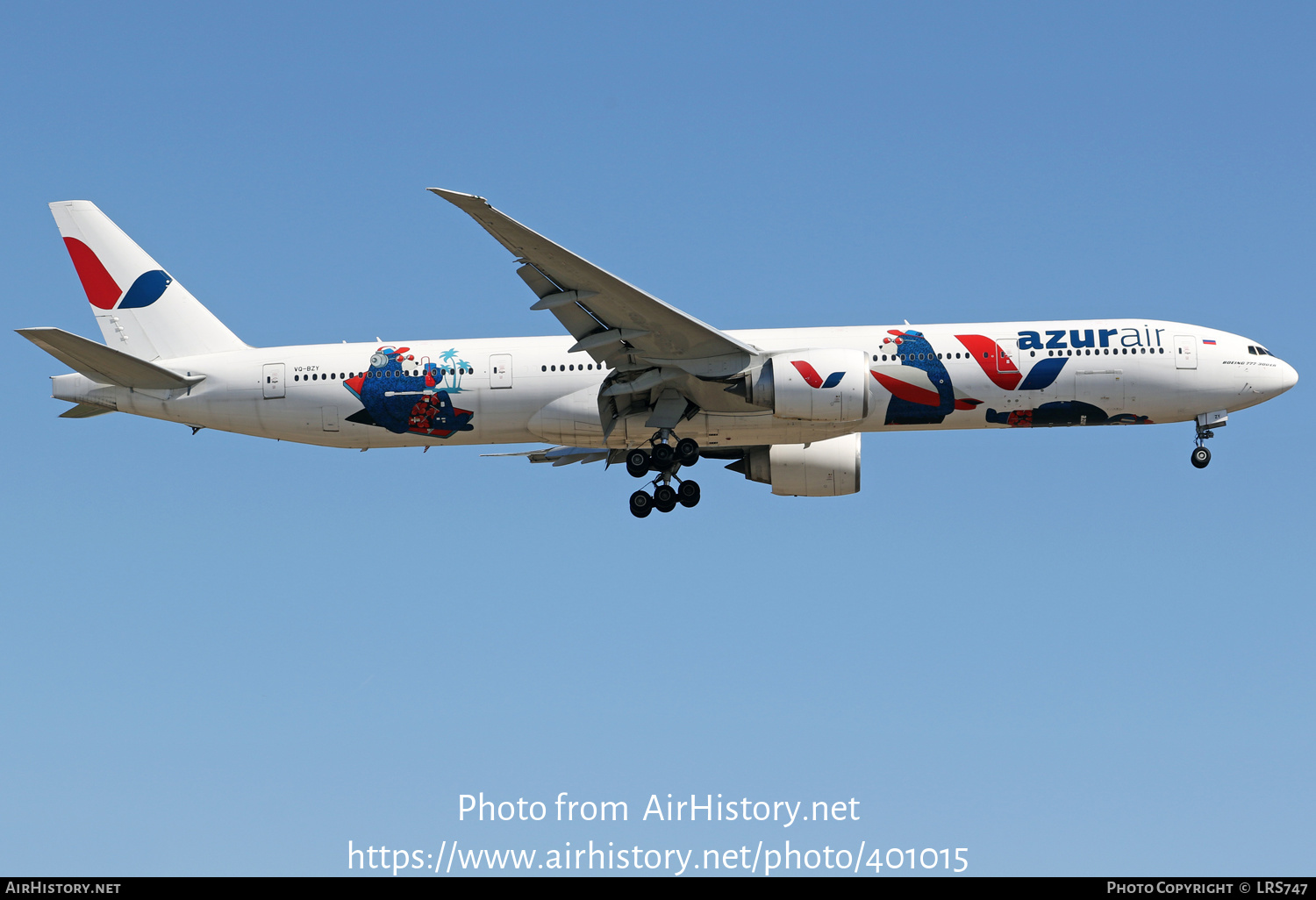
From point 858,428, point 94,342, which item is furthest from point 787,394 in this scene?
point 94,342

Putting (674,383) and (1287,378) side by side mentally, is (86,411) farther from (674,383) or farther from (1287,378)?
(1287,378)

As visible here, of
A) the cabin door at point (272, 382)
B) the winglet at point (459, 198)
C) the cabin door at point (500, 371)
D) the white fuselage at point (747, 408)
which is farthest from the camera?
the cabin door at point (272, 382)

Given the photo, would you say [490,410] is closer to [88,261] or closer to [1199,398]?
[88,261]

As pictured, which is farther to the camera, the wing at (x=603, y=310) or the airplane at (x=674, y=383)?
the airplane at (x=674, y=383)

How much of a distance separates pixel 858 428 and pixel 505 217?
10186 mm

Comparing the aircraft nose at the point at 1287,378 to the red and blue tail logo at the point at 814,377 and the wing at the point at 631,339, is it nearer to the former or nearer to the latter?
the red and blue tail logo at the point at 814,377

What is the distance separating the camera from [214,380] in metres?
33.5

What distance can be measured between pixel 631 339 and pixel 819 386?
4.31 m

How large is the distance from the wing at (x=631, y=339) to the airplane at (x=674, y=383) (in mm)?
51

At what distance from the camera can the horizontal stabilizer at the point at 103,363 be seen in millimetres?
30500

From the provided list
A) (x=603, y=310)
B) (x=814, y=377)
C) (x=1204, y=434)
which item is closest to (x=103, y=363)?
(x=603, y=310)

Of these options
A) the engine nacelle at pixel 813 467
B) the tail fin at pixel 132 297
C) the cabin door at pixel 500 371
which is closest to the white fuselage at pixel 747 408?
the cabin door at pixel 500 371

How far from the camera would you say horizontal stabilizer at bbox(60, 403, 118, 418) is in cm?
3350
